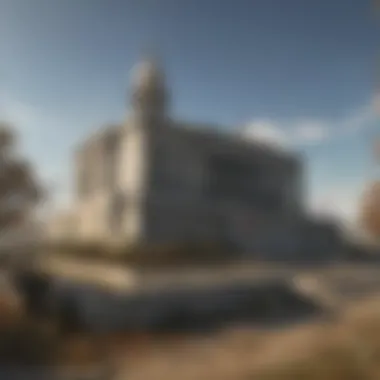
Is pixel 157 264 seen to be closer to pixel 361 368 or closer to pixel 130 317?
pixel 130 317

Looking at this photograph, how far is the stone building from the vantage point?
4.15 meters

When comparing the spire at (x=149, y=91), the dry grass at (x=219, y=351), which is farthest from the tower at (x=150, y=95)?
the dry grass at (x=219, y=351)

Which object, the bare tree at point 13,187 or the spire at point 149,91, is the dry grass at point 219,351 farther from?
the spire at point 149,91

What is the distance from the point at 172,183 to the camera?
438 cm

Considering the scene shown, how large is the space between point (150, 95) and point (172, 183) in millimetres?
987

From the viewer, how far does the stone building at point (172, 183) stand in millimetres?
4148

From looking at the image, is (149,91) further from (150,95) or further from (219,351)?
(219,351)

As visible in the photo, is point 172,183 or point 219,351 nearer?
point 219,351

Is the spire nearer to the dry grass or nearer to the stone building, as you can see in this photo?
the stone building

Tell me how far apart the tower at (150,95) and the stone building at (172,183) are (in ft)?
0.04

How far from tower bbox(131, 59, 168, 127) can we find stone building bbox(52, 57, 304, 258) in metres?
0.01

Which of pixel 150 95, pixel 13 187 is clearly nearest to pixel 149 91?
pixel 150 95

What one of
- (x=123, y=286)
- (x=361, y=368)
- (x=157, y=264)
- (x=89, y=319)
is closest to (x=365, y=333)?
(x=361, y=368)

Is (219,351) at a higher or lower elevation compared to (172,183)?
lower
